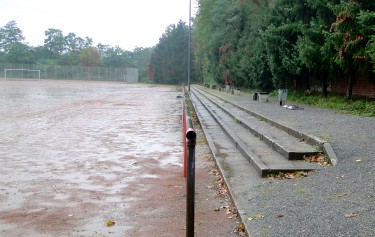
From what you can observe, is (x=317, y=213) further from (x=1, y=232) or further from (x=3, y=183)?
(x=3, y=183)

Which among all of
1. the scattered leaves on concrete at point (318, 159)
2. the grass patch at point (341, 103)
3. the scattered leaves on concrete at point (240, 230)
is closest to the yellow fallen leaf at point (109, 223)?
the scattered leaves on concrete at point (240, 230)

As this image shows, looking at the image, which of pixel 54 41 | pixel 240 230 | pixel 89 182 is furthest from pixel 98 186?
pixel 54 41

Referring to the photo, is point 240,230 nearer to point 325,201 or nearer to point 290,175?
point 325,201

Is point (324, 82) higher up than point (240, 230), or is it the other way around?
point (324, 82)

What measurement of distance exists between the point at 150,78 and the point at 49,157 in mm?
77978

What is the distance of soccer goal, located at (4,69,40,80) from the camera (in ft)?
273

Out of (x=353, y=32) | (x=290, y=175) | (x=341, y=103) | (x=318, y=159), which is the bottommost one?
(x=290, y=175)

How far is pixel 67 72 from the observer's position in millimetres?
86812

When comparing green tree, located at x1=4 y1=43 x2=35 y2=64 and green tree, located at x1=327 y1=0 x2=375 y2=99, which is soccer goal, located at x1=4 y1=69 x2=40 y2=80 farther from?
green tree, located at x1=327 y1=0 x2=375 y2=99

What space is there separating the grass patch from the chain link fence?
229 ft

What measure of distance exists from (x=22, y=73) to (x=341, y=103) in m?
80.4

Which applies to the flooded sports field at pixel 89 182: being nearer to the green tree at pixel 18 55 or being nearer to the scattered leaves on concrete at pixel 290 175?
the scattered leaves on concrete at pixel 290 175

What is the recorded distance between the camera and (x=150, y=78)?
85.6 m

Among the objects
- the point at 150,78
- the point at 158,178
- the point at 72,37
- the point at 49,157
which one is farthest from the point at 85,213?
the point at 72,37
